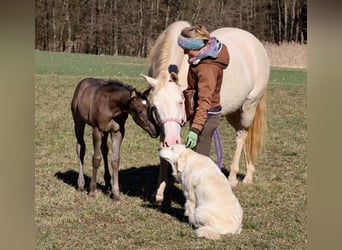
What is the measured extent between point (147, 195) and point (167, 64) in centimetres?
114

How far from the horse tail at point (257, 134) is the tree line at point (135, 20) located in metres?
3.11

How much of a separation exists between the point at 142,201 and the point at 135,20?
281 inches

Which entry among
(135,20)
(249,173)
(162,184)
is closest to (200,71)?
(162,184)

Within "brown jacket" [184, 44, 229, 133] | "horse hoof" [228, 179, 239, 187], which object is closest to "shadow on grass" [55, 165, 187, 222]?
"horse hoof" [228, 179, 239, 187]

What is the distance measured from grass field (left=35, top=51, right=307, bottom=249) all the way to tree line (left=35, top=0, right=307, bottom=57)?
608mm

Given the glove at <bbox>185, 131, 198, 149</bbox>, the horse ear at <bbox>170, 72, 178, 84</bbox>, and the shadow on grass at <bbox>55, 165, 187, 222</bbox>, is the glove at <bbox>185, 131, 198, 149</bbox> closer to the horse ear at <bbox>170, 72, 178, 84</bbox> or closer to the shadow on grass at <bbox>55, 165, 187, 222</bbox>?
the horse ear at <bbox>170, 72, 178, 84</bbox>

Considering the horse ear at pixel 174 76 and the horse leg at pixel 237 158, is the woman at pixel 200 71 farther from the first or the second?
the horse leg at pixel 237 158

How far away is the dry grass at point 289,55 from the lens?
330 inches

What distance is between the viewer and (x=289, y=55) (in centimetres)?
862

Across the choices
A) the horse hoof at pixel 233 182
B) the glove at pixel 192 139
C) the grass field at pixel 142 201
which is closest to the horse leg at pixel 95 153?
the grass field at pixel 142 201

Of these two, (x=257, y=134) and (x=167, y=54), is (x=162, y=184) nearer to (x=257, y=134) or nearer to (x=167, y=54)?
(x=167, y=54)
